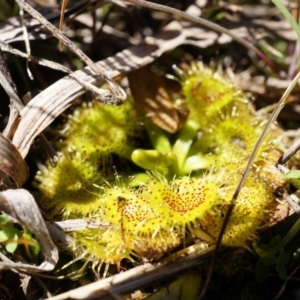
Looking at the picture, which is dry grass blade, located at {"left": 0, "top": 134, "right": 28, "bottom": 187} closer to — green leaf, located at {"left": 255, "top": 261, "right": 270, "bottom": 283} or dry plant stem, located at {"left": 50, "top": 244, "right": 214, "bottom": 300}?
dry plant stem, located at {"left": 50, "top": 244, "right": 214, "bottom": 300}

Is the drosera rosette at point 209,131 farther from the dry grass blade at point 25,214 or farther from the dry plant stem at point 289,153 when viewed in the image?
the dry grass blade at point 25,214

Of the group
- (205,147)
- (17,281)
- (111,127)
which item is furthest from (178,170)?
(17,281)

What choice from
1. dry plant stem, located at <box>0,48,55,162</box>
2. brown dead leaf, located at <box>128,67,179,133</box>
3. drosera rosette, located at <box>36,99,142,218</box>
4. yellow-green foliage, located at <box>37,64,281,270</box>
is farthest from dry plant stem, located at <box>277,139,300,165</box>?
dry plant stem, located at <box>0,48,55,162</box>

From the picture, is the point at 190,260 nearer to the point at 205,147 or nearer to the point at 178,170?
the point at 178,170

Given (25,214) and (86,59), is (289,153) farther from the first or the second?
(25,214)

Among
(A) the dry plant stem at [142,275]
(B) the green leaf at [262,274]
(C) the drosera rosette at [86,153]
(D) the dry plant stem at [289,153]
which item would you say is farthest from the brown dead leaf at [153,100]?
(B) the green leaf at [262,274]
